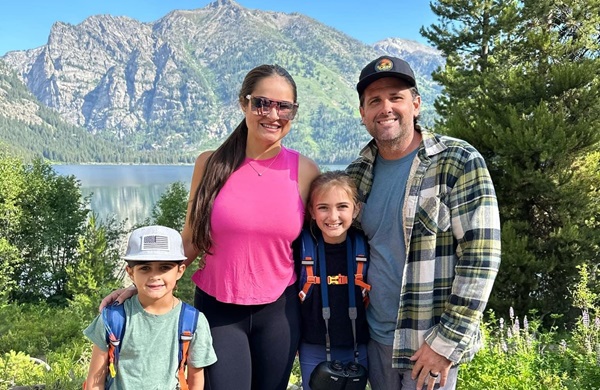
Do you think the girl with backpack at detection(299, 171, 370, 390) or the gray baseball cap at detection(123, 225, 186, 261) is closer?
the gray baseball cap at detection(123, 225, 186, 261)

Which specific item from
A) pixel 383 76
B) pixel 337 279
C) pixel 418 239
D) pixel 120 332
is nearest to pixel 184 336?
pixel 120 332

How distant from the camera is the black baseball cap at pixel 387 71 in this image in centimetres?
224

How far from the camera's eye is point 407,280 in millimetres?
2197

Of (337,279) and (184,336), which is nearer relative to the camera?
(184,336)

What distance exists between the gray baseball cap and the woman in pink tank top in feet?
0.66

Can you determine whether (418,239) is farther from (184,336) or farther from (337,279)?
(184,336)

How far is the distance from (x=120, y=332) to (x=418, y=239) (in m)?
1.42

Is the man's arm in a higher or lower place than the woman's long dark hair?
lower

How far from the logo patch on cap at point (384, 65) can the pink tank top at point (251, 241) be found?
2.51ft

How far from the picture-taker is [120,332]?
211 centimetres

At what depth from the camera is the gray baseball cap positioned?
211 cm

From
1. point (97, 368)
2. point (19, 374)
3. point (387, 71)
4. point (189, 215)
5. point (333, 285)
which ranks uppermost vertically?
point (387, 71)

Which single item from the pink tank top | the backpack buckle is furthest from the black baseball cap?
the backpack buckle

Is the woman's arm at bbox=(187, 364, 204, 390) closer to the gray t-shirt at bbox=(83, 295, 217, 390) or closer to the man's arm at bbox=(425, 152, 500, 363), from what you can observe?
the gray t-shirt at bbox=(83, 295, 217, 390)
